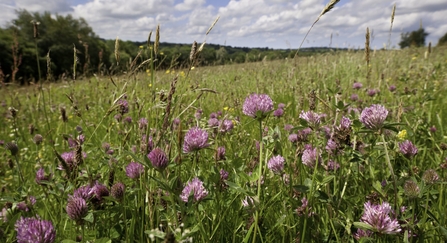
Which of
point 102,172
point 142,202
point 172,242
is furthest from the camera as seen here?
point 102,172

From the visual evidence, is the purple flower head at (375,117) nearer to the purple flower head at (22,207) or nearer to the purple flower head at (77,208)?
the purple flower head at (77,208)

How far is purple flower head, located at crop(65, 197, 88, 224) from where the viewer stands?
0.98m

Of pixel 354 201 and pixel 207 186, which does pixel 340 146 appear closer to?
pixel 354 201

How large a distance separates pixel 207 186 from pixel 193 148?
0.50 feet

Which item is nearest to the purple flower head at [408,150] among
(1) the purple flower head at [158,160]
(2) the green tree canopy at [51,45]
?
(1) the purple flower head at [158,160]

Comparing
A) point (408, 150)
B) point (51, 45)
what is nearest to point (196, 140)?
point (408, 150)

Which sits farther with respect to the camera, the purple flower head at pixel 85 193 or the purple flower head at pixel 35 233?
the purple flower head at pixel 85 193

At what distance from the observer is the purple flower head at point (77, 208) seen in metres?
0.98

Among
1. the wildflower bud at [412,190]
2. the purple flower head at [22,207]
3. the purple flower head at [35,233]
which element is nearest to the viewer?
the purple flower head at [35,233]

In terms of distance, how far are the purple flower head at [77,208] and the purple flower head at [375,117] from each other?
99 centimetres

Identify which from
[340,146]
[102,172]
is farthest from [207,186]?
[102,172]

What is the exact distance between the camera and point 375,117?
102 cm

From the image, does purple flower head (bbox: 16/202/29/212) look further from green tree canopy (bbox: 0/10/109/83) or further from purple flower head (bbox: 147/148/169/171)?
green tree canopy (bbox: 0/10/109/83)

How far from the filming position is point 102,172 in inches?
62.4
